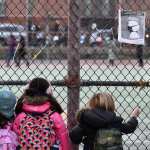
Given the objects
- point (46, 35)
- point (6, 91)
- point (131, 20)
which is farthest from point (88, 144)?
point (46, 35)

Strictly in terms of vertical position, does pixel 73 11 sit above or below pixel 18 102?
above

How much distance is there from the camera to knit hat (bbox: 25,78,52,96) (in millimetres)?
4574

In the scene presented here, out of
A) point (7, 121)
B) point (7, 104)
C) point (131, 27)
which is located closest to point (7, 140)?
point (7, 121)

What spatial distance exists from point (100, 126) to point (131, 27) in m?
0.90

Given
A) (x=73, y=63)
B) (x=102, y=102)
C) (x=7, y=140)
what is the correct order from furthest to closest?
(x=73, y=63)
(x=102, y=102)
(x=7, y=140)

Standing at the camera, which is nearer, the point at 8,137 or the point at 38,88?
the point at 8,137

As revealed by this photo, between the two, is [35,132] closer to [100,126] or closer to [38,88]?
[38,88]

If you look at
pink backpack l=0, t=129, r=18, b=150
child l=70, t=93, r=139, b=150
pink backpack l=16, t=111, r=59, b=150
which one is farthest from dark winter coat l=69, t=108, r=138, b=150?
pink backpack l=0, t=129, r=18, b=150

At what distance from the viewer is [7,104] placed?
14.8 feet

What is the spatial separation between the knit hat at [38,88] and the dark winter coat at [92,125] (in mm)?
341

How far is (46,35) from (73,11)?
70.5 ft

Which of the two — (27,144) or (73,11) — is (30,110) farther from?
(73,11)

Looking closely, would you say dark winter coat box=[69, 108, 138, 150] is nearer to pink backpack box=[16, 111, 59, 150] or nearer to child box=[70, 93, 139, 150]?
child box=[70, 93, 139, 150]

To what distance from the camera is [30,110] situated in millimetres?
4523
